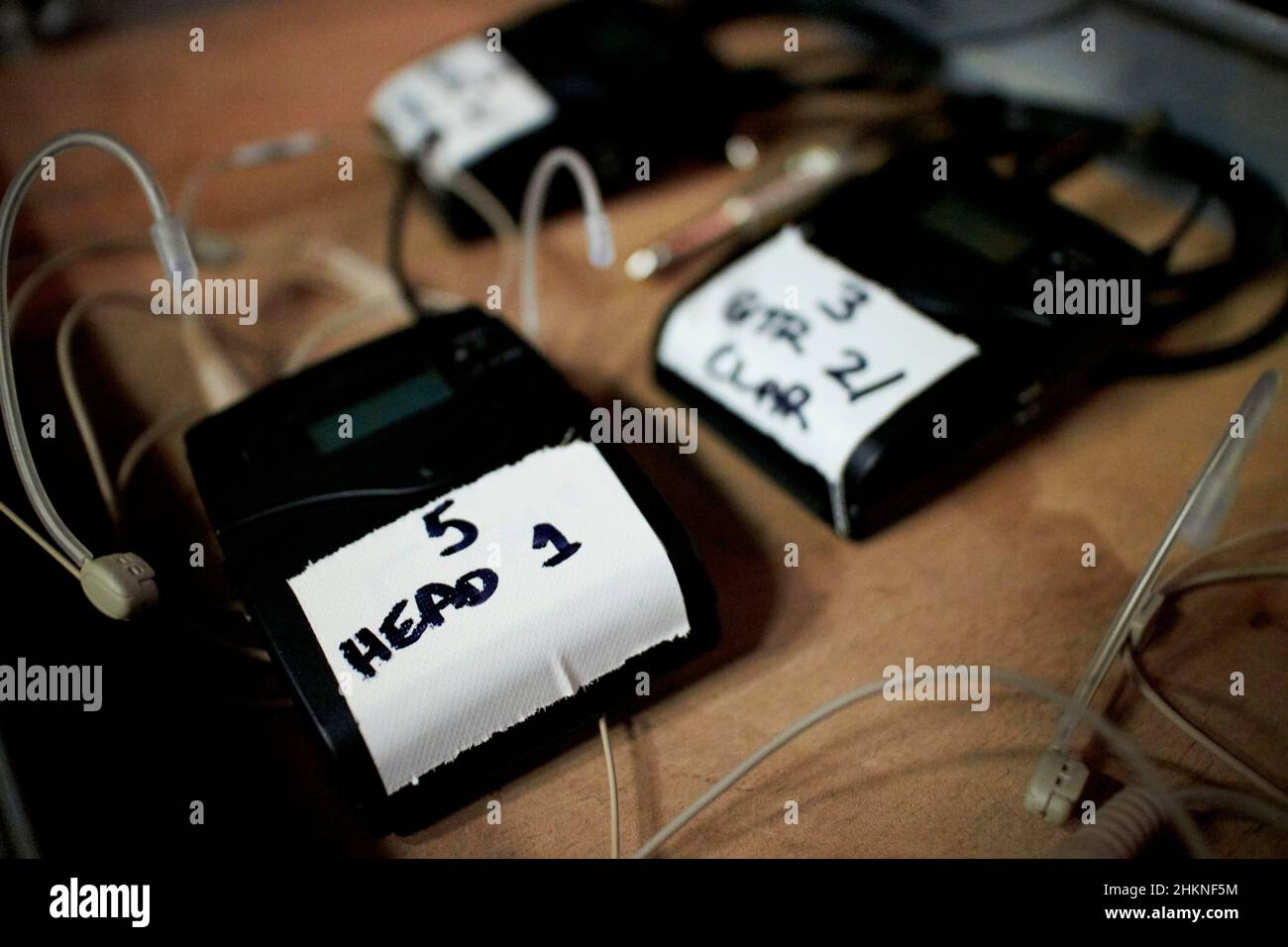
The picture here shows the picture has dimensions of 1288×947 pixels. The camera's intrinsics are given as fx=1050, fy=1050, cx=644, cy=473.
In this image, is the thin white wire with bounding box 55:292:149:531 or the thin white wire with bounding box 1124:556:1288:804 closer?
the thin white wire with bounding box 1124:556:1288:804

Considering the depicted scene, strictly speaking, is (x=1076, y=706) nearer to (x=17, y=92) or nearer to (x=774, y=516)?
(x=774, y=516)

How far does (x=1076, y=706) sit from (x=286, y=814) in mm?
389

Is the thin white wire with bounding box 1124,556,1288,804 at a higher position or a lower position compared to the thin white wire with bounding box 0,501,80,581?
lower

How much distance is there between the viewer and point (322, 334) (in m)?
0.76

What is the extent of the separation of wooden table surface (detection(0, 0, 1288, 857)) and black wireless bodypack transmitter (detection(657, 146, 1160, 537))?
0.04 meters

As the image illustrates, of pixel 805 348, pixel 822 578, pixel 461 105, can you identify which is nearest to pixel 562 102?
pixel 461 105

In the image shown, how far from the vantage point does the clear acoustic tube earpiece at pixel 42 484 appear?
49 cm

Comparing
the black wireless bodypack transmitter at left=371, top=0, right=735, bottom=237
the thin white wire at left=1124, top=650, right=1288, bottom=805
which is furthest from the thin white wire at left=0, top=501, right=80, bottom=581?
the thin white wire at left=1124, top=650, right=1288, bottom=805

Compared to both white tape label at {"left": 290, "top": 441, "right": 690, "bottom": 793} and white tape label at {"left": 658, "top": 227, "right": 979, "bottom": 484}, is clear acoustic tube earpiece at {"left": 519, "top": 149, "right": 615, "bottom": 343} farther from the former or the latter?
white tape label at {"left": 290, "top": 441, "right": 690, "bottom": 793}

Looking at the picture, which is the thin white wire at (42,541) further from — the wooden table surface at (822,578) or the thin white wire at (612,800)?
the thin white wire at (612,800)

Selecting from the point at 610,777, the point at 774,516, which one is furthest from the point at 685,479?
the point at 610,777

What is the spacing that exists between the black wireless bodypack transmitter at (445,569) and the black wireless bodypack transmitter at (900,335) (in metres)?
0.11

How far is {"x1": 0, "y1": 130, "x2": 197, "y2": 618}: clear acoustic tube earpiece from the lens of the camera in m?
0.49

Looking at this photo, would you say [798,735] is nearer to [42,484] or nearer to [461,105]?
[42,484]
